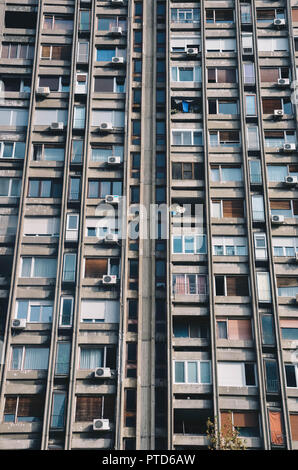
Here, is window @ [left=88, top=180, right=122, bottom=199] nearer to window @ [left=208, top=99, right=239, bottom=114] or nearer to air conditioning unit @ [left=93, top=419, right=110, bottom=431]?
window @ [left=208, top=99, right=239, bottom=114]

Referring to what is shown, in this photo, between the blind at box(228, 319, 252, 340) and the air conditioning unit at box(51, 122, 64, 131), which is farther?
the air conditioning unit at box(51, 122, 64, 131)

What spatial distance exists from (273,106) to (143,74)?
9.26 metres

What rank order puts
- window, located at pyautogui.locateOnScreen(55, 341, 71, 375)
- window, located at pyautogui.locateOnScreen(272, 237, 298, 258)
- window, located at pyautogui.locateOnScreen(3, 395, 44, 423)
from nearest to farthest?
window, located at pyautogui.locateOnScreen(3, 395, 44, 423) → window, located at pyautogui.locateOnScreen(55, 341, 71, 375) → window, located at pyautogui.locateOnScreen(272, 237, 298, 258)

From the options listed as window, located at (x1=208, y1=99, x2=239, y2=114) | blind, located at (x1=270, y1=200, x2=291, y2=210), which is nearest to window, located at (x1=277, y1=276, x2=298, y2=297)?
blind, located at (x1=270, y1=200, x2=291, y2=210)

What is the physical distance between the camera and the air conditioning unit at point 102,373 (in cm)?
2906

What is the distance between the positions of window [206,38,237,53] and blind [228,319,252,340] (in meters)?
19.7

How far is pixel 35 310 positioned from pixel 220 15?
25310mm

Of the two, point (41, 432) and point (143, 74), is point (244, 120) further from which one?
point (41, 432)

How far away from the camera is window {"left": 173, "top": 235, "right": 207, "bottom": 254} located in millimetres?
32688

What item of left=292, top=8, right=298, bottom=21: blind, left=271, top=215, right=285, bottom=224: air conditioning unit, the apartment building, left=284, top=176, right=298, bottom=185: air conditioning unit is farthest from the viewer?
left=292, top=8, right=298, bottom=21: blind

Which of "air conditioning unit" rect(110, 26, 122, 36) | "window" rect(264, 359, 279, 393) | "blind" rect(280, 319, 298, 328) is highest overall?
"air conditioning unit" rect(110, 26, 122, 36)

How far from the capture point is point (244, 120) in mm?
35906
